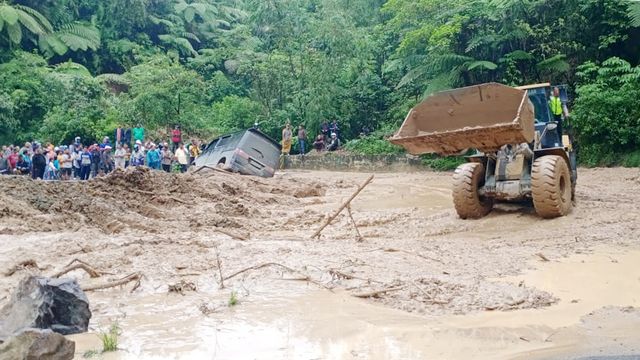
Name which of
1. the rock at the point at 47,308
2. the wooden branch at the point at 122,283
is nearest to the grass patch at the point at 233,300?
the wooden branch at the point at 122,283

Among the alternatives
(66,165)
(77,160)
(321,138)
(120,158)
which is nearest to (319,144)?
(321,138)

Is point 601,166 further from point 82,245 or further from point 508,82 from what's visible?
point 82,245

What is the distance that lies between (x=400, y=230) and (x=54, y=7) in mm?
28038

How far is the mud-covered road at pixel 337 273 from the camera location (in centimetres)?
440

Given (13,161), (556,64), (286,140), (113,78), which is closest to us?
(13,161)

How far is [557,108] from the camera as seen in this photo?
10.5 m

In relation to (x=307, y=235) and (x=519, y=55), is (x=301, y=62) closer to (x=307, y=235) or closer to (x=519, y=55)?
(x=519, y=55)

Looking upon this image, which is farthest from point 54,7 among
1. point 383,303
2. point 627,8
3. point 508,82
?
point 383,303

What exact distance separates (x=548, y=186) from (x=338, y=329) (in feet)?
18.1

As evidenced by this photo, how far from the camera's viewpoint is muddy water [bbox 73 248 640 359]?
419 centimetres

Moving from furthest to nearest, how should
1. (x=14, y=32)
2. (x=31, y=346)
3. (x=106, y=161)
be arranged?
(x=14, y=32) < (x=106, y=161) < (x=31, y=346)

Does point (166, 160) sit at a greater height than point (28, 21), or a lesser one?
lesser

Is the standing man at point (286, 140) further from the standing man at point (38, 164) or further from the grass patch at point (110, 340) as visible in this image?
the grass patch at point (110, 340)

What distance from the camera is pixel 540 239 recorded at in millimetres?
8250
